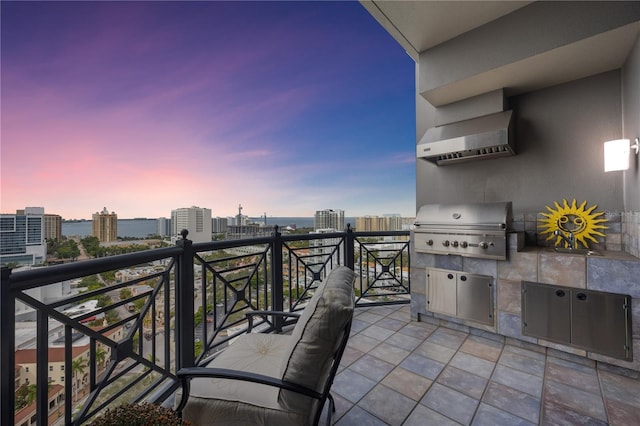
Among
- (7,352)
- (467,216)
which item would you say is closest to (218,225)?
(7,352)

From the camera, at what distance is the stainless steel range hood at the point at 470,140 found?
2533 millimetres

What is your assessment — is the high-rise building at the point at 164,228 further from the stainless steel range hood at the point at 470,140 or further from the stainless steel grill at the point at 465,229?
the stainless steel range hood at the point at 470,140

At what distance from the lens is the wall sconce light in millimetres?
2009

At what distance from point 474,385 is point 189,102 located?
645 centimetres

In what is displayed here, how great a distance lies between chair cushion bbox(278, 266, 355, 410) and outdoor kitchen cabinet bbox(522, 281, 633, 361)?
218 cm

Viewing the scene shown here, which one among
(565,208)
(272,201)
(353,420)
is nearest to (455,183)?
(565,208)

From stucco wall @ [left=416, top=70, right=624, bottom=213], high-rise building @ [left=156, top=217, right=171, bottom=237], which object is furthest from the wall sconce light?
high-rise building @ [left=156, top=217, right=171, bottom=237]

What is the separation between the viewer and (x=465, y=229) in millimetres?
2527

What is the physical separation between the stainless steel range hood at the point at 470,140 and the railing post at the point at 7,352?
3311 millimetres

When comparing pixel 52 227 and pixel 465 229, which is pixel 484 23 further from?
pixel 52 227

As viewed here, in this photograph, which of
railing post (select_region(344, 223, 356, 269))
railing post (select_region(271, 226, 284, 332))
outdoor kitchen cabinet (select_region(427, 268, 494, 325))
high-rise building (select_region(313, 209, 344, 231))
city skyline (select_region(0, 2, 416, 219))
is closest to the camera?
outdoor kitchen cabinet (select_region(427, 268, 494, 325))

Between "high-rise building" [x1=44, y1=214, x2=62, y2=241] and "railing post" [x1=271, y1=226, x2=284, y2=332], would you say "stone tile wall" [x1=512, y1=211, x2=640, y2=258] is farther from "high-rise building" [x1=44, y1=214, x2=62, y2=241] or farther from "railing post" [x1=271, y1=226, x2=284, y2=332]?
"high-rise building" [x1=44, y1=214, x2=62, y2=241]

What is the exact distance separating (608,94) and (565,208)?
111cm

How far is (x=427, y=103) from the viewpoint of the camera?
3363 mm
